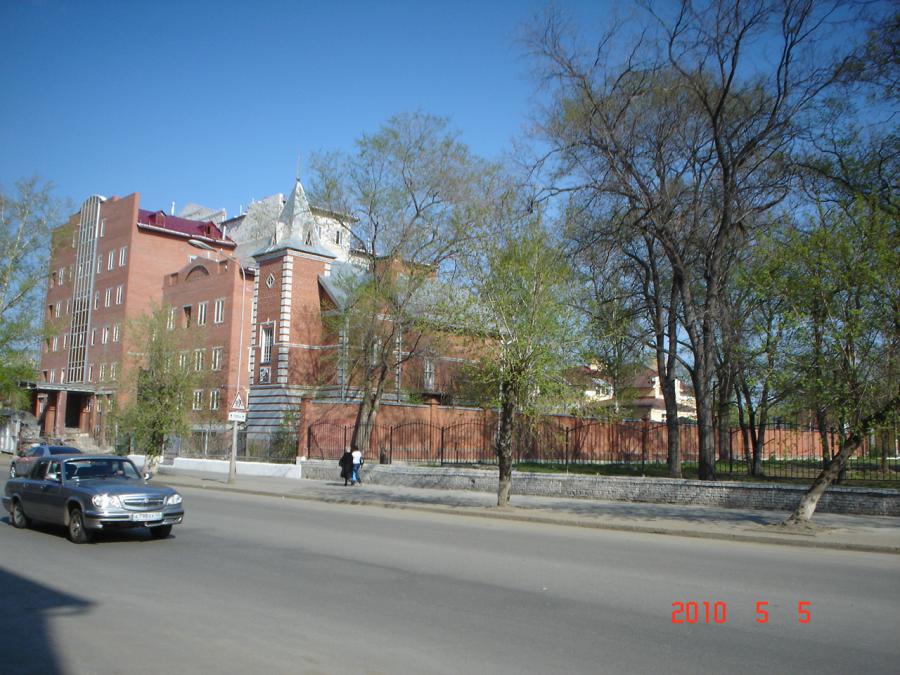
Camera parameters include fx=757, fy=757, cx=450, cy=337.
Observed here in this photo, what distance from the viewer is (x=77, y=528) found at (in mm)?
13055

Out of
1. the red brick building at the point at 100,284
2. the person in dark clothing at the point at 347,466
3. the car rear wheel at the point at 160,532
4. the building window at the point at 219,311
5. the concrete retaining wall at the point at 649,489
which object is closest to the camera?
the car rear wheel at the point at 160,532

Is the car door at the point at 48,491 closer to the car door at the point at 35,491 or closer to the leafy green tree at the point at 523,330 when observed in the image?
the car door at the point at 35,491

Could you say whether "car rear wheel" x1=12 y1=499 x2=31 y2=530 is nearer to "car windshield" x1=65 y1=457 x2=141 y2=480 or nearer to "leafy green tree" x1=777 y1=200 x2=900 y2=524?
"car windshield" x1=65 y1=457 x2=141 y2=480

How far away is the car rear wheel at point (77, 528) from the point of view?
13.0m

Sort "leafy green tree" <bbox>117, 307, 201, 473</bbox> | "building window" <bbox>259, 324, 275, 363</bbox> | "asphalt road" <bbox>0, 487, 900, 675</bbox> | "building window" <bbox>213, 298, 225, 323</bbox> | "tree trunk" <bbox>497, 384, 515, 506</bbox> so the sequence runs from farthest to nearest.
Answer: "building window" <bbox>213, 298, 225, 323</bbox> → "building window" <bbox>259, 324, 275, 363</bbox> → "leafy green tree" <bbox>117, 307, 201, 473</bbox> → "tree trunk" <bbox>497, 384, 515, 506</bbox> → "asphalt road" <bbox>0, 487, 900, 675</bbox>

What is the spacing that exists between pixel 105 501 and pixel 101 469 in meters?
1.68

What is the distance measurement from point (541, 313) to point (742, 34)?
1019cm

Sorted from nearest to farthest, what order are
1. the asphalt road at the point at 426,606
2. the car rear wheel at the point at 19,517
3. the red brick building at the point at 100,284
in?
the asphalt road at the point at 426,606 < the car rear wheel at the point at 19,517 < the red brick building at the point at 100,284

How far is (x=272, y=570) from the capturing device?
1077 cm

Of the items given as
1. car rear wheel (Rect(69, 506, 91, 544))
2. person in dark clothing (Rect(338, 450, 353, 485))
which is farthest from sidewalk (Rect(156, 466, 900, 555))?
car rear wheel (Rect(69, 506, 91, 544))

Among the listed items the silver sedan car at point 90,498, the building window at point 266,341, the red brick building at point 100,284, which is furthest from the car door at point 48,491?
the red brick building at point 100,284

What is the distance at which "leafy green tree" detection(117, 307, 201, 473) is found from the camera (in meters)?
32.9

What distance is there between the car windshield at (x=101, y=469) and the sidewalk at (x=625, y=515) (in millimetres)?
9347

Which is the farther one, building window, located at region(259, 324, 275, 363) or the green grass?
building window, located at region(259, 324, 275, 363)
